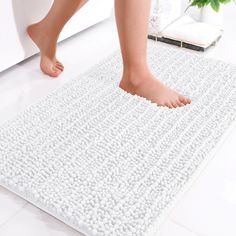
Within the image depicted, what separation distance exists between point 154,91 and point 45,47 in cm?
46

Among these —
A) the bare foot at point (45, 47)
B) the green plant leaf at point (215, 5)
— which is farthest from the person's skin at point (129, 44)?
the green plant leaf at point (215, 5)

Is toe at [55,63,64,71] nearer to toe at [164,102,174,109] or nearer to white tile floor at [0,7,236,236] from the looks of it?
white tile floor at [0,7,236,236]

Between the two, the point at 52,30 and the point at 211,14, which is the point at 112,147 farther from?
the point at 211,14

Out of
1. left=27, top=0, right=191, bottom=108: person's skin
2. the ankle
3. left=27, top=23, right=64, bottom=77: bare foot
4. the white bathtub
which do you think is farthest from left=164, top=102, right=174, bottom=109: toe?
the white bathtub

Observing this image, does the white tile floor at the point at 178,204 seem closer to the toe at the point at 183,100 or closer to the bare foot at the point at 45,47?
the bare foot at the point at 45,47

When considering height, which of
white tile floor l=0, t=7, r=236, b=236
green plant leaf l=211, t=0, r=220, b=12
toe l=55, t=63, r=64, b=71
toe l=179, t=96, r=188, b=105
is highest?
green plant leaf l=211, t=0, r=220, b=12

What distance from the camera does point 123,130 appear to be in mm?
1207

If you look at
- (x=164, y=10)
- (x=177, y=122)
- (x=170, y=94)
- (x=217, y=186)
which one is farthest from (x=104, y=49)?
(x=217, y=186)

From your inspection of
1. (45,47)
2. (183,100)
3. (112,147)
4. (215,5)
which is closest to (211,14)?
(215,5)

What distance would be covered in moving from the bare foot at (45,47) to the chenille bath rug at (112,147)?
13 cm

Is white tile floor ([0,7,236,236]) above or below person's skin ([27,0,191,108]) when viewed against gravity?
below

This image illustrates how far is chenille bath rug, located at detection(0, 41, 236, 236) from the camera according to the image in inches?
37.5

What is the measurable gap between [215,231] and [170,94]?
0.52 m

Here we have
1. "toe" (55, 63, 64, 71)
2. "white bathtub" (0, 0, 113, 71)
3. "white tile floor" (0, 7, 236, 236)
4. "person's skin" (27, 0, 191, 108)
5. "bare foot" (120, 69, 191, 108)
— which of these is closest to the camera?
"white tile floor" (0, 7, 236, 236)
